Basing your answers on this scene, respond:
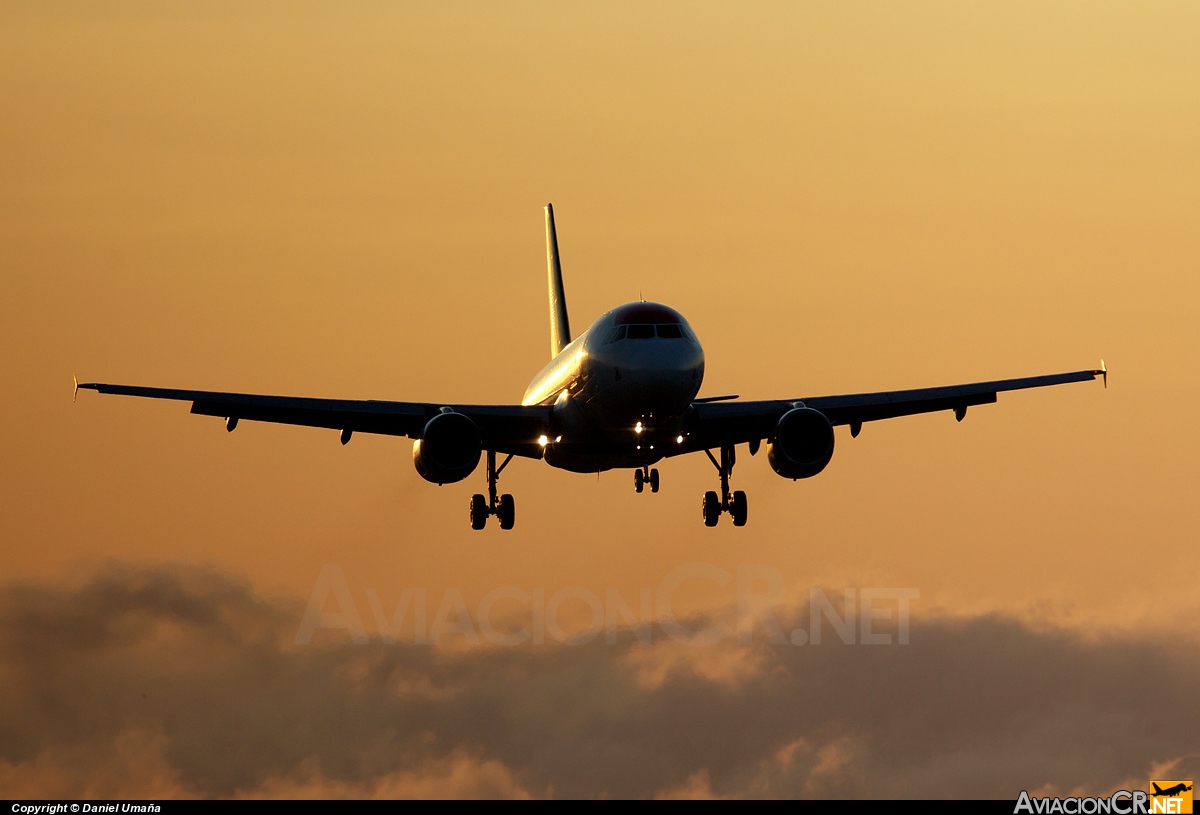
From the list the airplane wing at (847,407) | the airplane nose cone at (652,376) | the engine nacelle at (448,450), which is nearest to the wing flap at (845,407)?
the airplane wing at (847,407)

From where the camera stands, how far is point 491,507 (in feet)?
211

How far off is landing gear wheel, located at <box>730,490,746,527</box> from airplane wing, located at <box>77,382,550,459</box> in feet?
26.0

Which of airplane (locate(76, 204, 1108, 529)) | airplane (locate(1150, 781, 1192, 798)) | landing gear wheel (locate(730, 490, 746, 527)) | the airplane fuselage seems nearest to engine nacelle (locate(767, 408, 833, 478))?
airplane (locate(76, 204, 1108, 529))

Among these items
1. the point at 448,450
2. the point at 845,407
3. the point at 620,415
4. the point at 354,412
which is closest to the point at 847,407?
the point at 845,407

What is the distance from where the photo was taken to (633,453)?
192 ft

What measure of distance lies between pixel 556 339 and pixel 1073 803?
3700 cm

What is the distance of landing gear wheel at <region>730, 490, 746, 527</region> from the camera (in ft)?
206

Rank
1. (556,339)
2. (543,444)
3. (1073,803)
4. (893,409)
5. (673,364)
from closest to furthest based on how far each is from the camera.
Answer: (673,364) < (543,444) < (893,409) < (1073,803) < (556,339)

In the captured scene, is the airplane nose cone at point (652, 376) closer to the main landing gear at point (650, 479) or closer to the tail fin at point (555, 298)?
the main landing gear at point (650, 479)

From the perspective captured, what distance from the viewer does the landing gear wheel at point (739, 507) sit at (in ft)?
206

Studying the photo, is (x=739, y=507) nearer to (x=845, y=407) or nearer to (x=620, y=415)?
(x=845, y=407)

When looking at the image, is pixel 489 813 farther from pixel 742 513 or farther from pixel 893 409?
pixel 893 409

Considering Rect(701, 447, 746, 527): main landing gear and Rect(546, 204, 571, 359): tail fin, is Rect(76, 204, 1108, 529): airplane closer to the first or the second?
Rect(701, 447, 746, 527): main landing gear

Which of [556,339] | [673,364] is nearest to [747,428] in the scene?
[673,364]
